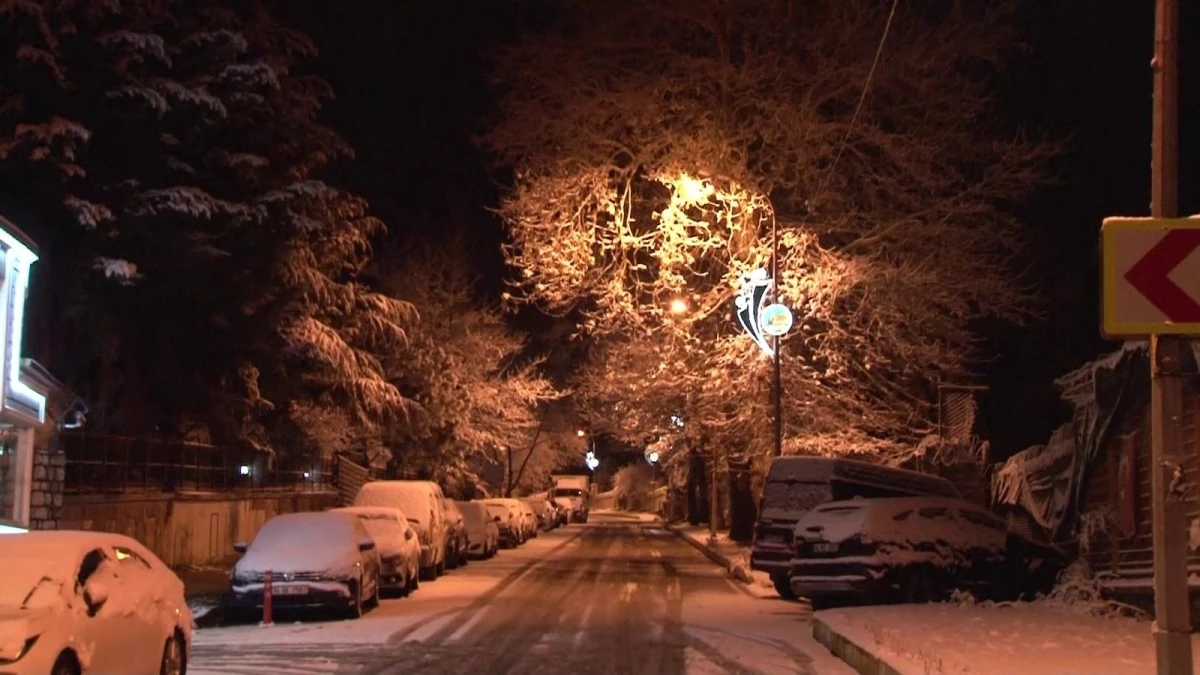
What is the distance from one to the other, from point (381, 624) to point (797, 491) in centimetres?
871

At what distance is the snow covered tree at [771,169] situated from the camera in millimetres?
27312

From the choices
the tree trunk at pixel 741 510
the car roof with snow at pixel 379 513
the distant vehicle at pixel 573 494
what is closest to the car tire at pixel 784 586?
the car roof with snow at pixel 379 513

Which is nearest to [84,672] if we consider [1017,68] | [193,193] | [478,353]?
[193,193]

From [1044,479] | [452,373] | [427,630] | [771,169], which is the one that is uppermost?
[771,169]

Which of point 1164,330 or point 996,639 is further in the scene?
point 996,639

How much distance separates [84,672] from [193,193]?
1541 centimetres

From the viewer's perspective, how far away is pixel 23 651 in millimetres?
9172

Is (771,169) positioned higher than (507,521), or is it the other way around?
(771,169)

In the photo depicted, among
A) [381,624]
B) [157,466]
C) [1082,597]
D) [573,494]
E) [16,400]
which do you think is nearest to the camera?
[381,624]

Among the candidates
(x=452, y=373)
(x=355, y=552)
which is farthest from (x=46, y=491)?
(x=452, y=373)

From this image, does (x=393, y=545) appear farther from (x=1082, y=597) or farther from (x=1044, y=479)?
(x=1082, y=597)

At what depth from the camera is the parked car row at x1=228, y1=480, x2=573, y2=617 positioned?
1850 cm

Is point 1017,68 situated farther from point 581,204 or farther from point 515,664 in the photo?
point 515,664

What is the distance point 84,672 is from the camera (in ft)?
32.2
